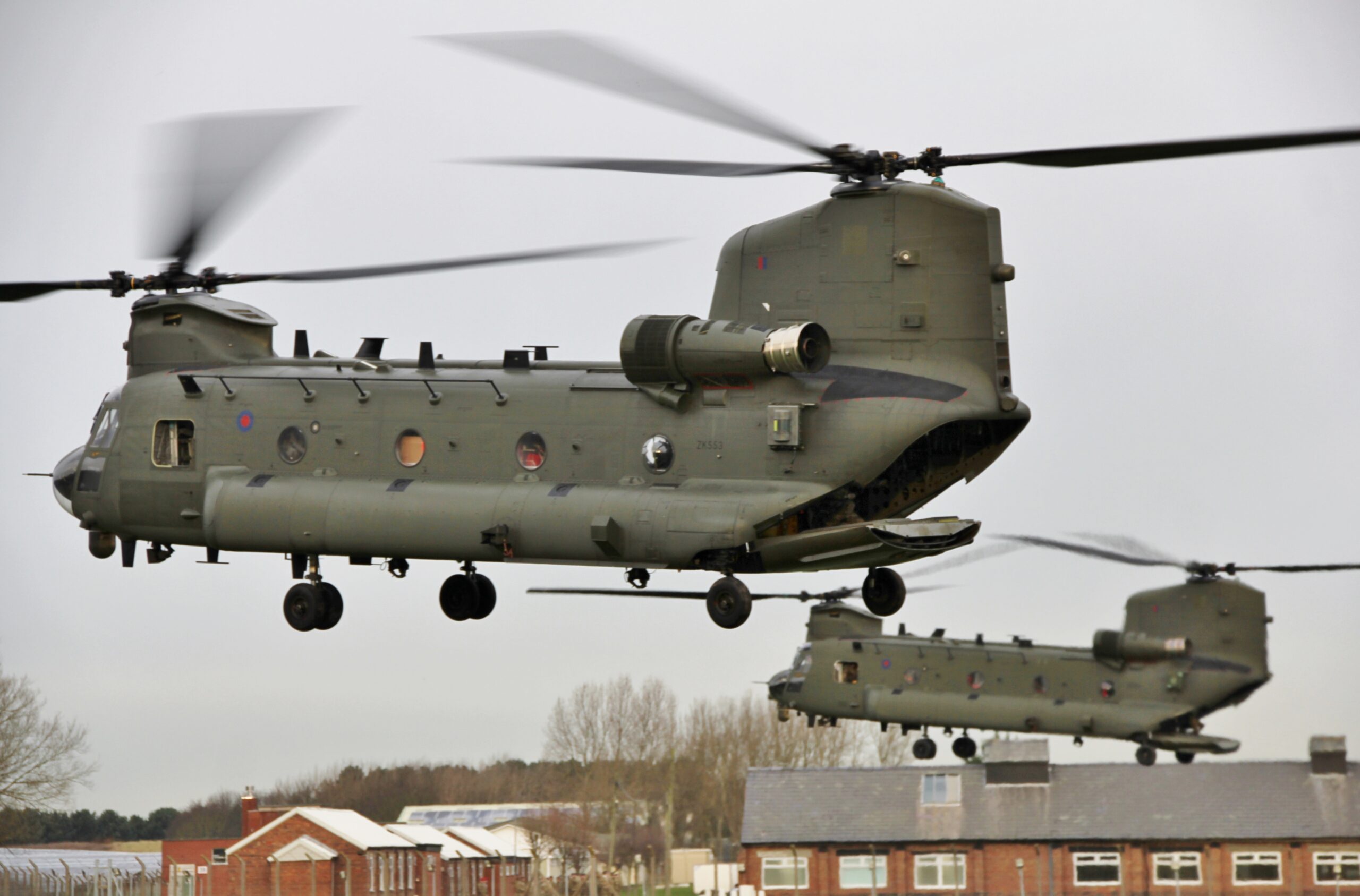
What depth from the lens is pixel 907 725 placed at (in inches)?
1998

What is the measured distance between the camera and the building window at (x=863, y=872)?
63344 mm

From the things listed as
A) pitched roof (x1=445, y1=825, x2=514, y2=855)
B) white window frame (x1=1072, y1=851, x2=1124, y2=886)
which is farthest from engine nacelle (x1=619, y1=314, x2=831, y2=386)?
white window frame (x1=1072, y1=851, x2=1124, y2=886)

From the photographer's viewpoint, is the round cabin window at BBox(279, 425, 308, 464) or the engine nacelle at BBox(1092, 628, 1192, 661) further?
the engine nacelle at BBox(1092, 628, 1192, 661)

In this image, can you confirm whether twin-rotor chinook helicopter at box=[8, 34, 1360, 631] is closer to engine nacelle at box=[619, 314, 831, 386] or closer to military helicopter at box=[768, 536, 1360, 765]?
engine nacelle at box=[619, 314, 831, 386]

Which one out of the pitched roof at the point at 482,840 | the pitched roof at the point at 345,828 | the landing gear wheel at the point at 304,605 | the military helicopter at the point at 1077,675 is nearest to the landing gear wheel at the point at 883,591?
Result: the landing gear wheel at the point at 304,605

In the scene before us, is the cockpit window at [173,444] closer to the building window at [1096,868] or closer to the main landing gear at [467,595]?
the main landing gear at [467,595]

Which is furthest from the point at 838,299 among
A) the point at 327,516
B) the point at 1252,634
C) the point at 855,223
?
the point at 1252,634

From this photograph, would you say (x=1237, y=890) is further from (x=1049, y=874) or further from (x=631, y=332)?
(x=631, y=332)

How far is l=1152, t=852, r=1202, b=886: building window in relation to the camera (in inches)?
2420

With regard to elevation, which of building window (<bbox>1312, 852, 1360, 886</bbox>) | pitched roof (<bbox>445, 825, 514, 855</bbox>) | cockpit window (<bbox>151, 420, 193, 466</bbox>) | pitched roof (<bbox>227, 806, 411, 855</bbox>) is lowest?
building window (<bbox>1312, 852, 1360, 886</bbox>)

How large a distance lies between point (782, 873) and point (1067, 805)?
11.0 m

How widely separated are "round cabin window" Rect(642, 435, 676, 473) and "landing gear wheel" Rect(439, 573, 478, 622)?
492cm

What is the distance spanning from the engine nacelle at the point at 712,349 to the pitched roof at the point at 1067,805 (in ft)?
146

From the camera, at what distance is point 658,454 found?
879 inches
